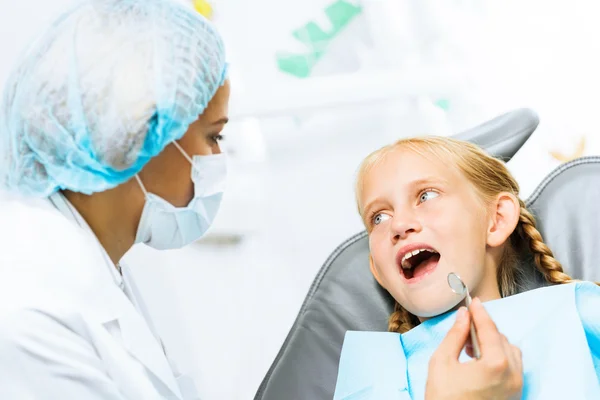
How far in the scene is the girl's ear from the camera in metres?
1.37

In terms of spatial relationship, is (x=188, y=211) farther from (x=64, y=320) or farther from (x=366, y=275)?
(x=366, y=275)

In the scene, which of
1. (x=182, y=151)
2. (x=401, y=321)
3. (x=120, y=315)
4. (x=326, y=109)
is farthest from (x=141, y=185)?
(x=326, y=109)

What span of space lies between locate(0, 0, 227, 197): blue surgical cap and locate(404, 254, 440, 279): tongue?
1.60ft

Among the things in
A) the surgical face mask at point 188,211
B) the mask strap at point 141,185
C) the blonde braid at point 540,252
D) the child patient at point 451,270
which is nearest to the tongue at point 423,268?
the child patient at point 451,270

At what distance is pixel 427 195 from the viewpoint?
136cm

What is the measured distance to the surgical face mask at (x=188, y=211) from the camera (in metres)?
1.22

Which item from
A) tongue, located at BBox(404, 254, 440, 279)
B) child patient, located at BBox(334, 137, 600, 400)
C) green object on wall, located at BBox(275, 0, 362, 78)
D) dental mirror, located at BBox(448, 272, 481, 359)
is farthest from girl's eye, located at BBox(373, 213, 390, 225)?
green object on wall, located at BBox(275, 0, 362, 78)

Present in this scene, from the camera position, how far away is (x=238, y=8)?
2416mm

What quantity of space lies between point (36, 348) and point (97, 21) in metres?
0.50

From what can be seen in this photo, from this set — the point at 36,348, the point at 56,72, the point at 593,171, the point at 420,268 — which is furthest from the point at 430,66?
the point at 36,348

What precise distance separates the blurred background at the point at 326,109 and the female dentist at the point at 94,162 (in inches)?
38.0

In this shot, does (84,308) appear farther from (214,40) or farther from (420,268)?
(420,268)

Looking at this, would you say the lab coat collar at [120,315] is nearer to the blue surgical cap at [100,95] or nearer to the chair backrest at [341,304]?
the blue surgical cap at [100,95]

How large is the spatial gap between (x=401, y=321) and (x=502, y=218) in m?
0.28
